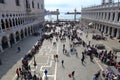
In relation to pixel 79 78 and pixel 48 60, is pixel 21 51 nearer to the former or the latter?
pixel 48 60

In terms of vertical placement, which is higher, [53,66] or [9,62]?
[9,62]

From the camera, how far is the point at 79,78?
17469 millimetres

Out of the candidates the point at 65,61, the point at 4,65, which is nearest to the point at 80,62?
the point at 65,61

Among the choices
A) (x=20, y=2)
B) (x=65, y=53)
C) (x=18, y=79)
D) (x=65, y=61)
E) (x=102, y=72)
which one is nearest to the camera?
(x=18, y=79)

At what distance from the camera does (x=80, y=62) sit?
74.6 ft

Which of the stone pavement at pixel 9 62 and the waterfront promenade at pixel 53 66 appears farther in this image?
the stone pavement at pixel 9 62

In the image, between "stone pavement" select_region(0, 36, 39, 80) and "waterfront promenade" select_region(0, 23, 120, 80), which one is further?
"stone pavement" select_region(0, 36, 39, 80)

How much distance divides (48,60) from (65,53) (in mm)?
4826

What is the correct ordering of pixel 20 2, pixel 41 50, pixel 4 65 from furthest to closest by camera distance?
pixel 20 2
pixel 41 50
pixel 4 65

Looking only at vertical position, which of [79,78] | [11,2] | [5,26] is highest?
[11,2]

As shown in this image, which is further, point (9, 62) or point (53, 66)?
point (9, 62)

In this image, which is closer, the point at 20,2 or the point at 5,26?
the point at 5,26

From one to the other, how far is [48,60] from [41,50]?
20.5 feet

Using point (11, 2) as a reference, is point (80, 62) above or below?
below
